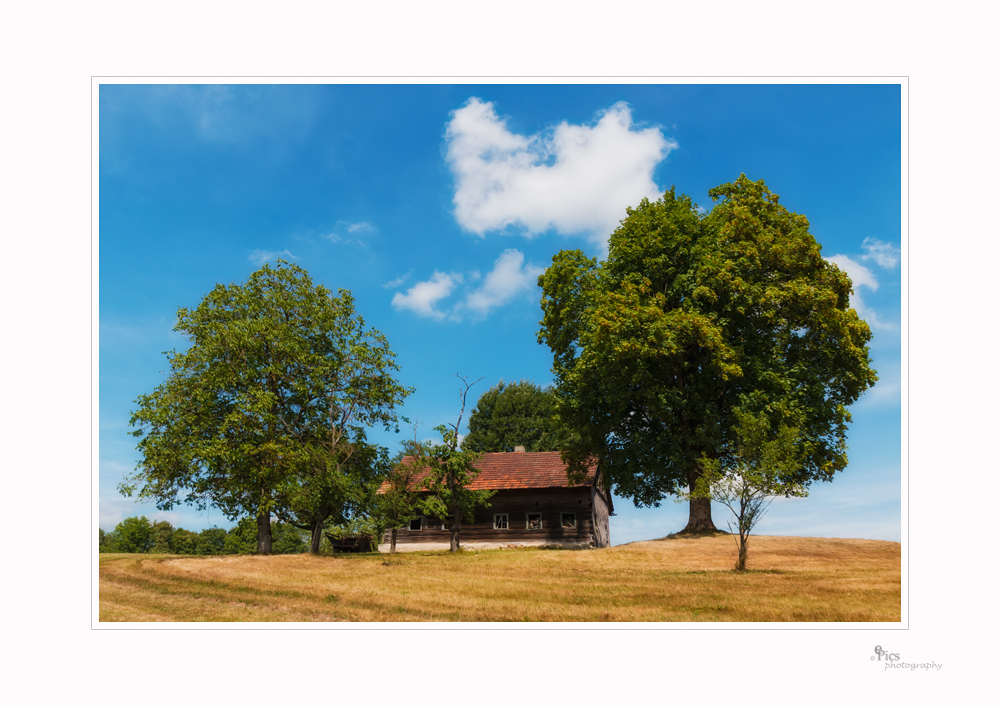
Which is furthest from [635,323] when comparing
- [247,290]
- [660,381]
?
[247,290]

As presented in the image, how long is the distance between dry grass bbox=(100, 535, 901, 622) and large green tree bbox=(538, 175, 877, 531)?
160 inches

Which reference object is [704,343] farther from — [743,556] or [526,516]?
[526,516]

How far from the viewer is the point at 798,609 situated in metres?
13.5

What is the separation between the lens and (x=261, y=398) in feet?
81.1

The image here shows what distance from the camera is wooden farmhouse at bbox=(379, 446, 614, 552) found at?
109 ft

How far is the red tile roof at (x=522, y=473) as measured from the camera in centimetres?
3369

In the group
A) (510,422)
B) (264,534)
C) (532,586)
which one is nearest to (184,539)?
(510,422)

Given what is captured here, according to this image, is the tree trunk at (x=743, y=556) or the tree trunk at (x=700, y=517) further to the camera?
the tree trunk at (x=700, y=517)

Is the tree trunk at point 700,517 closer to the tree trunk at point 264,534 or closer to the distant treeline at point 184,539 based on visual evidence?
the tree trunk at point 264,534

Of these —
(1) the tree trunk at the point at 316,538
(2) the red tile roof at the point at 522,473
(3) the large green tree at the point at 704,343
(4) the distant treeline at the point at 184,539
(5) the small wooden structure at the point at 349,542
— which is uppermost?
(3) the large green tree at the point at 704,343

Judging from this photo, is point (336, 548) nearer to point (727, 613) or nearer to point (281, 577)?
point (281, 577)

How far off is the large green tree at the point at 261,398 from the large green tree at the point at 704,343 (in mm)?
9629

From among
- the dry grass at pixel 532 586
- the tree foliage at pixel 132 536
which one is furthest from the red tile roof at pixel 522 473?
the tree foliage at pixel 132 536
